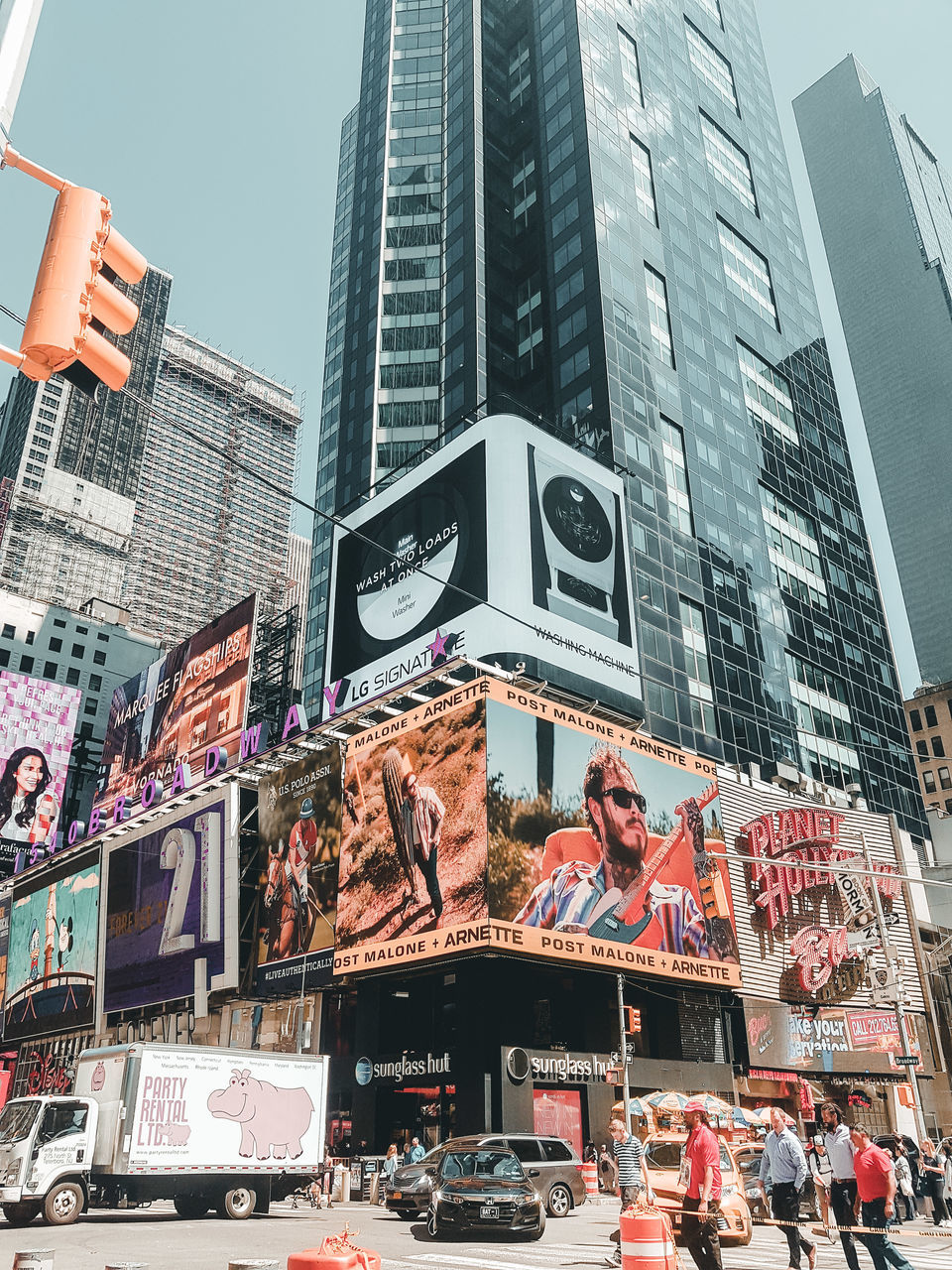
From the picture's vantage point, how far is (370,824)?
40500 millimetres

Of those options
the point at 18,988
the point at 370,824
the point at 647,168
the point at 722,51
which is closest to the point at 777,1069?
the point at 370,824

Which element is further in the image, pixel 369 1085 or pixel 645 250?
pixel 645 250

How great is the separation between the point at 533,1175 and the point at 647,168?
7543 centimetres

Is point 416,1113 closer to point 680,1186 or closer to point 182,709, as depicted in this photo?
point 680,1186

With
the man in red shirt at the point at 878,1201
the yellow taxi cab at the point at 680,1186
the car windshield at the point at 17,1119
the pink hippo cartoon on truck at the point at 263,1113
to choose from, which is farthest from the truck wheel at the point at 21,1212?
the man in red shirt at the point at 878,1201

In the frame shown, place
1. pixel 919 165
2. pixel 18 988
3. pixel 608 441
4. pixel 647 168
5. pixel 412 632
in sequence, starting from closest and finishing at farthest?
pixel 412 632 < pixel 18 988 < pixel 608 441 < pixel 647 168 < pixel 919 165

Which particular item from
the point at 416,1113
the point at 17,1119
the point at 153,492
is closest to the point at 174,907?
the point at 416,1113

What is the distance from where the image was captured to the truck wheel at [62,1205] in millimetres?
18844

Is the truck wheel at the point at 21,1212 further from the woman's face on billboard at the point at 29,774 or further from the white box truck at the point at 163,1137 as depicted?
the woman's face on billboard at the point at 29,774

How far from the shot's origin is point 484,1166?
64.4ft

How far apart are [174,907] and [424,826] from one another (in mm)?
14973

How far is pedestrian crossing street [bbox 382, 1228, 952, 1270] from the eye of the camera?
538 inches

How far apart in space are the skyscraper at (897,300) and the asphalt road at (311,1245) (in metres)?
155

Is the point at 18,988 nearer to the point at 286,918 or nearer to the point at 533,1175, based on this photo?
the point at 286,918
